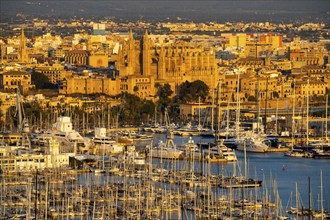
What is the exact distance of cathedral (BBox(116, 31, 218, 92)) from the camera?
52.8m

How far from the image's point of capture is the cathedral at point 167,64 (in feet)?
173

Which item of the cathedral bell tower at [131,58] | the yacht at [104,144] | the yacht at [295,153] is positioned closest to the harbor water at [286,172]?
the yacht at [295,153]

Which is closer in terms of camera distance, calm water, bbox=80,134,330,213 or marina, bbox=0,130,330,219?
marina, bbox=0,130,330,219

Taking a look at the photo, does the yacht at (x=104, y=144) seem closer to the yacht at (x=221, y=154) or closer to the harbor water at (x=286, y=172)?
the harbor water at (x=286, y=172)

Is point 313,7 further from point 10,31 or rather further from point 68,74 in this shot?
point 68,74

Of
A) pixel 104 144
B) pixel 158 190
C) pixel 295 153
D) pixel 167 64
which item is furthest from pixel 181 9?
pixel 158 190

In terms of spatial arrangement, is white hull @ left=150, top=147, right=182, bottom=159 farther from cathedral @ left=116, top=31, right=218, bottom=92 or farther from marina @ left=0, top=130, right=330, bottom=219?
cathedral @ left=116, top=31, right=218, bottom=92

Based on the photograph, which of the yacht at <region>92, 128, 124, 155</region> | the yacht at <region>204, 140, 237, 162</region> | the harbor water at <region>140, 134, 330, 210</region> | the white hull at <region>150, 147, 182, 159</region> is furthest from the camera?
the yacht at <region>92, 128, 124, 155</region>

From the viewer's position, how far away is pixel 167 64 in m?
53.6

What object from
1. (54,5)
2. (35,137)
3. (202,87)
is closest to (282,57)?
(202,87)

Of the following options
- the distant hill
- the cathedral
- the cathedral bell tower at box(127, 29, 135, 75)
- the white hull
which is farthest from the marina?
the distant hill

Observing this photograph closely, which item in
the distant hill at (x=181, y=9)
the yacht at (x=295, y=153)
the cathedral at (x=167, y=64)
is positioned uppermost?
the distant hill at (x=181, y=9)

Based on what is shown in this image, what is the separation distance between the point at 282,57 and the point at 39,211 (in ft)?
146

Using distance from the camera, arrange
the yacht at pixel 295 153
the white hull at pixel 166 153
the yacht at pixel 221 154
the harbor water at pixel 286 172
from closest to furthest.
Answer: the harbor water at pixel 286 172 → the white hull at pixel 166 153 → the yacht at pixel 221 154 → the yacht at pixel 295 153
